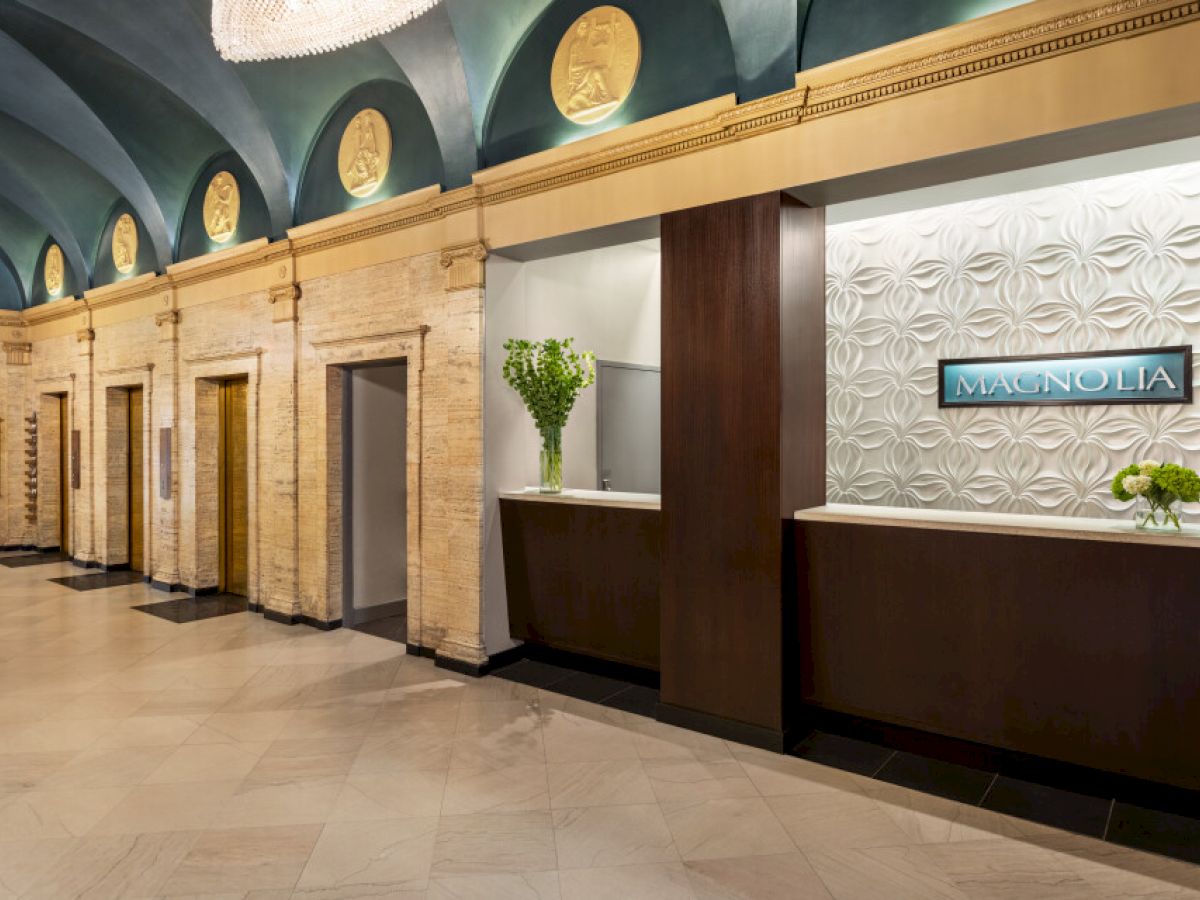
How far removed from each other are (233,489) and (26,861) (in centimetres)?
545

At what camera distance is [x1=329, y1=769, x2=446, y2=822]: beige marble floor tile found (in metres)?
3.38

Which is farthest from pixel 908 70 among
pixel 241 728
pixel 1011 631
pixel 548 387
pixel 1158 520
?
pixel 241 728

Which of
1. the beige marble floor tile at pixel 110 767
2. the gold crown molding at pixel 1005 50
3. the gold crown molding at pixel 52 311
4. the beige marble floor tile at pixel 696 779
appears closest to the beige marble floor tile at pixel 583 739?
the beige marble floor tile at pixel 696 779

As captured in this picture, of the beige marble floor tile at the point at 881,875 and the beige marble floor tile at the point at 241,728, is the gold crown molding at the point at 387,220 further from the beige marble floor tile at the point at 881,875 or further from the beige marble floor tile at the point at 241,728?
the beige marble floor tile at the point at 881,875

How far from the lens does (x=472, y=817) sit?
132 inches

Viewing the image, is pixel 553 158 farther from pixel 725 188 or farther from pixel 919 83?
pixel 919 83

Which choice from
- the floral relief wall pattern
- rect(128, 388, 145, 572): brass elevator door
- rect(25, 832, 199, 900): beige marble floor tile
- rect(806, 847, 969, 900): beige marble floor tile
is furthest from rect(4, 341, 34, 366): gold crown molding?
rect(806, 847, 969, 900): beige marble floor tile

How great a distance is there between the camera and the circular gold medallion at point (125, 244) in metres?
9.09

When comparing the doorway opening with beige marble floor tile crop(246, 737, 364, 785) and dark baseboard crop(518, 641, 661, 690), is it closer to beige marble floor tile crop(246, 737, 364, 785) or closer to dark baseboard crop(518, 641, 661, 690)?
dark baseboard crop(518, 641, 661, 690)

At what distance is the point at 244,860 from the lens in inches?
118

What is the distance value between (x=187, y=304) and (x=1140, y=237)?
330 inches

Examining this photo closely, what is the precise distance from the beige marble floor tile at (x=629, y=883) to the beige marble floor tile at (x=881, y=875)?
0.54 metres

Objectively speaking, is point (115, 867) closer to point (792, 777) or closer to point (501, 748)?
point (501, 748)

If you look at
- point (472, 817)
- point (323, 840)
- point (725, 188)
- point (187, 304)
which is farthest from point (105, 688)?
point (725, 188)
